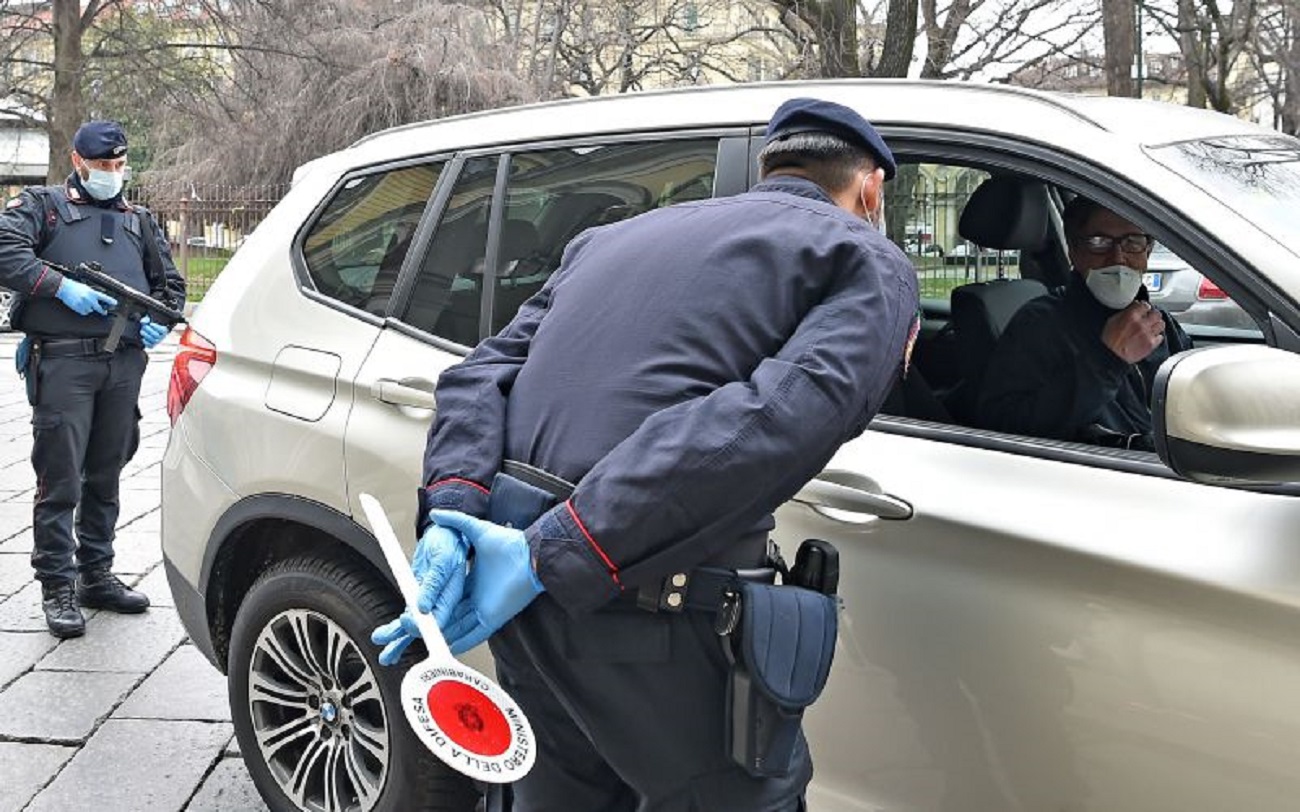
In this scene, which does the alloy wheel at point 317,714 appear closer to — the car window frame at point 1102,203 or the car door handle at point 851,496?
the car door handle at point 851,496

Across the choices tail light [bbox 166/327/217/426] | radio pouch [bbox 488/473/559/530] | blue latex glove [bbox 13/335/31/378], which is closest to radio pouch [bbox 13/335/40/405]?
blue latex glove [bbox 13/335/31/378]

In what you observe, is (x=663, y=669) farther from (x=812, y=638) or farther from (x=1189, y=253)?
(x=1189, y=253)

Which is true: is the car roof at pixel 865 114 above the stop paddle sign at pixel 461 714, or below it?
above

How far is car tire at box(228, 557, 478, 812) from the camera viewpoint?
9.62 feet

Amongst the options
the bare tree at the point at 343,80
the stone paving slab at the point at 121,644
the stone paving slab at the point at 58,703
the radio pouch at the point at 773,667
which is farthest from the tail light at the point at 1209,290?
the bare tree at the point at 343,80

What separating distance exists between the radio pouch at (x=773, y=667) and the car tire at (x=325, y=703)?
1135 millimetres

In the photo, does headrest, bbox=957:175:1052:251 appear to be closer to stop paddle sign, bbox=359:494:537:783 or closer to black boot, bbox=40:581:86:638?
stop paddle sign, bbox=359:494:537:783

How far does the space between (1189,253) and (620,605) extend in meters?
1.02

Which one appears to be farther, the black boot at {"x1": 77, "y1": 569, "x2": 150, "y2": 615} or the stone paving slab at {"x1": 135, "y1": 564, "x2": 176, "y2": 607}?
the stone paving slab at {"x1": 135, "y1": 564, "x2": 176, "y2": 607}

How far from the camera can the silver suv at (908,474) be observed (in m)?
1.93

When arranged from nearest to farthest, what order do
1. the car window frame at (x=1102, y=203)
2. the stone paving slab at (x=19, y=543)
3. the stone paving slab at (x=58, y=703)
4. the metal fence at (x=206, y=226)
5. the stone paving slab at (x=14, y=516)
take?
the car window frame at (x=1102, y=203), the stone paving slab at (x=58, y=703), the stone paving slab at (x=19, y=543), the stone paving slab at (x=14, y=516), the metal fence at (x=206, y=226)

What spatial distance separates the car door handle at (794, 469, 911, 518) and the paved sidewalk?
2.03 metres

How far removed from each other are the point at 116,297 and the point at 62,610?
44.4 inches

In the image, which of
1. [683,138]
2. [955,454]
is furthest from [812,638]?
[683,138]
